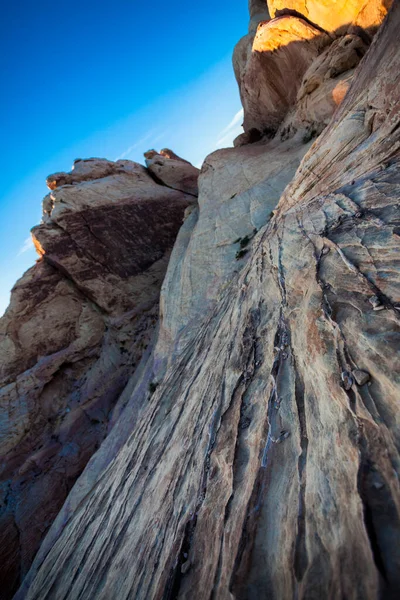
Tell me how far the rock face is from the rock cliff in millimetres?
2933

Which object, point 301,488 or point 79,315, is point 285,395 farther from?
point 79,315

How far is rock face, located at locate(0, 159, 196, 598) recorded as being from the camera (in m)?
18.0

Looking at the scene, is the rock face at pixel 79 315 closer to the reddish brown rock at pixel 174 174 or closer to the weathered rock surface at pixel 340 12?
the reddish brown rock at pixel 174 174

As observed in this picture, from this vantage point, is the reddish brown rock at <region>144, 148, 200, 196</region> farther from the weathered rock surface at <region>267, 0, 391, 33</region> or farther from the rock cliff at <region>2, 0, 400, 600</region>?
the weathered rock surface at <region>267, 0, 391, 33</region>

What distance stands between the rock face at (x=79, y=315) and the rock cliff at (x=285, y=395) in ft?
9.62

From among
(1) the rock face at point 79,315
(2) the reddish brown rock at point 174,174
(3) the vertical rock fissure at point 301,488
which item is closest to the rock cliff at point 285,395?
(3) the vertical rock fissure at point 301,488

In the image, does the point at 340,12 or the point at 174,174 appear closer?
the point at 340,12

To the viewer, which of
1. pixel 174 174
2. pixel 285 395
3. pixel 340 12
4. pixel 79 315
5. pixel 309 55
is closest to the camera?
pixel 285 395

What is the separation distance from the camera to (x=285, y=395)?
4.87 m

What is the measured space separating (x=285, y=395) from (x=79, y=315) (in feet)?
69.2

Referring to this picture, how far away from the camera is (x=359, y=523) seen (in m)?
2.74

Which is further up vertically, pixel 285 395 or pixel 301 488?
pixel 285 395

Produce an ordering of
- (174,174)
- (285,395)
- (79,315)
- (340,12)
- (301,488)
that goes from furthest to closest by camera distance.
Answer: (174,174)
(79,315)
(340,12)
(285,395)
(301,488)

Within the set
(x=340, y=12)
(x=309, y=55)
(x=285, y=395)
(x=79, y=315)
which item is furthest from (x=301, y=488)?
(x=79, y=315)
